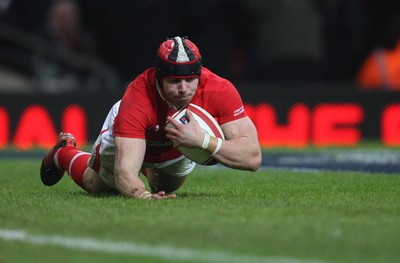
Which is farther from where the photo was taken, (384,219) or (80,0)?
(80,0)

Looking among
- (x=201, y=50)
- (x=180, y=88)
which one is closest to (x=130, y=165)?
(x=180, y=88)

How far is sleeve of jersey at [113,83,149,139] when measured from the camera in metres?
7.76

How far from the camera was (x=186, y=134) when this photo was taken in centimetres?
755

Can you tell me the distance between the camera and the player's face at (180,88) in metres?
7.67

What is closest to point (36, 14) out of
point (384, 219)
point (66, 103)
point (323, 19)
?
point (66, 103)

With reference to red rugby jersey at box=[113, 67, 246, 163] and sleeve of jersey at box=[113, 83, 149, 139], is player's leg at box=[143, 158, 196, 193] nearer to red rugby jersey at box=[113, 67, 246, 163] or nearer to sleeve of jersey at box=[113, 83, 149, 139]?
red rugby jersey at box=[113, 67, 246, 163]

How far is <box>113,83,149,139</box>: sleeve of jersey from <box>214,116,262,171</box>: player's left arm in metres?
0.58

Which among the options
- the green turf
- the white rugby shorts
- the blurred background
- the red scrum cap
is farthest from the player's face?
the blurred background

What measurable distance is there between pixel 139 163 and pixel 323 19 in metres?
10.4

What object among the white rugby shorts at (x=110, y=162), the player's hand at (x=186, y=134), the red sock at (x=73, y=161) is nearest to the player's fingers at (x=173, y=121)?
the player's hand at (x=186, y=134)

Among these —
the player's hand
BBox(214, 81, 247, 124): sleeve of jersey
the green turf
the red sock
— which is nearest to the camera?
the green turf

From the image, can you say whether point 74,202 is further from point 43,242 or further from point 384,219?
point 384,219

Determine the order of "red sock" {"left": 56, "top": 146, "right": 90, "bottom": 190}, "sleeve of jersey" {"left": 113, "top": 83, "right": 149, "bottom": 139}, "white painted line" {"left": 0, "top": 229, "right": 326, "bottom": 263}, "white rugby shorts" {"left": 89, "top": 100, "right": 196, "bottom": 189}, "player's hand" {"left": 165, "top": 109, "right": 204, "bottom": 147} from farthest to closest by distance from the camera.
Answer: "red sock" {"left": 56, "top": 146, "right": 90, "bottom": 190}, "white rugby shorts" {"left": 89, "top": 100, "right": 196, "bottom": 189}, "sleeve of jersey" {"left": 113, "top": 83, "right": 149, "bottom": 139}, "player's hand" {"left": 165, "top": 109, "right": 204, "bottom": 147}, "white painted line" {"left": 0, "top": 229, "right": 326, "bottom": 263}

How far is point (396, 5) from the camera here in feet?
64.1
